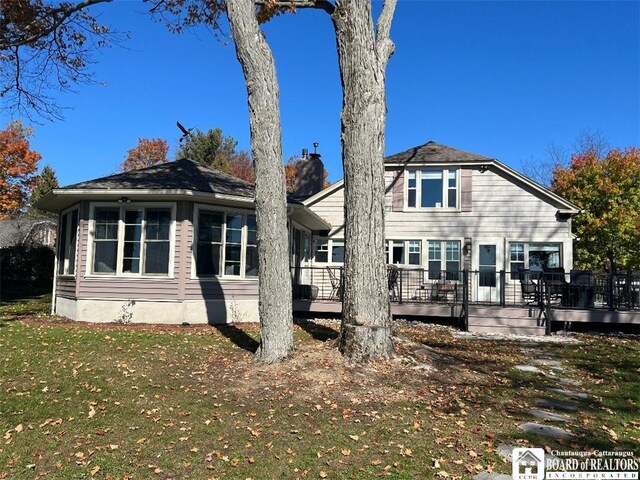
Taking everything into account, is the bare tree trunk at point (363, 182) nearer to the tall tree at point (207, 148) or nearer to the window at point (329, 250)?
the window at point (329, 250)

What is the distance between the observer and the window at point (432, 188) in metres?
16.0

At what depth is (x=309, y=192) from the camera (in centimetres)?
1884

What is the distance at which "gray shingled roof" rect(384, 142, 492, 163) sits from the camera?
51.8 feet

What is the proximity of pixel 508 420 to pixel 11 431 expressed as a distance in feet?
15.0

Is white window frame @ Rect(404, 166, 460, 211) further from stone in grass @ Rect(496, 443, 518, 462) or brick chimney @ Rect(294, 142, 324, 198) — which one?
stone in grass @ Rect(496, 443, 518, 462)

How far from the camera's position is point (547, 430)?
175 inches

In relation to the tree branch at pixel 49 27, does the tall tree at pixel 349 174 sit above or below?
below

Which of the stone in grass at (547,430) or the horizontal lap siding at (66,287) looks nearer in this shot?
the stone in grass at (547,430)

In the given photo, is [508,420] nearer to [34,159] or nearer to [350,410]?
[350,410]

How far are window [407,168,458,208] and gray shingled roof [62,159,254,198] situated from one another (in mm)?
5900

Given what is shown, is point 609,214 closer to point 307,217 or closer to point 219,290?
point 307,217

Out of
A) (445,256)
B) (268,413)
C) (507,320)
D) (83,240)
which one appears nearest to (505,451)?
(268,413)

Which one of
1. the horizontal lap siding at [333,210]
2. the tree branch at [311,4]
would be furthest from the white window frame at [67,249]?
the horizontal lap siding at [333,210]

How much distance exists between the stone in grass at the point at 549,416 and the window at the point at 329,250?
38.5 ft
